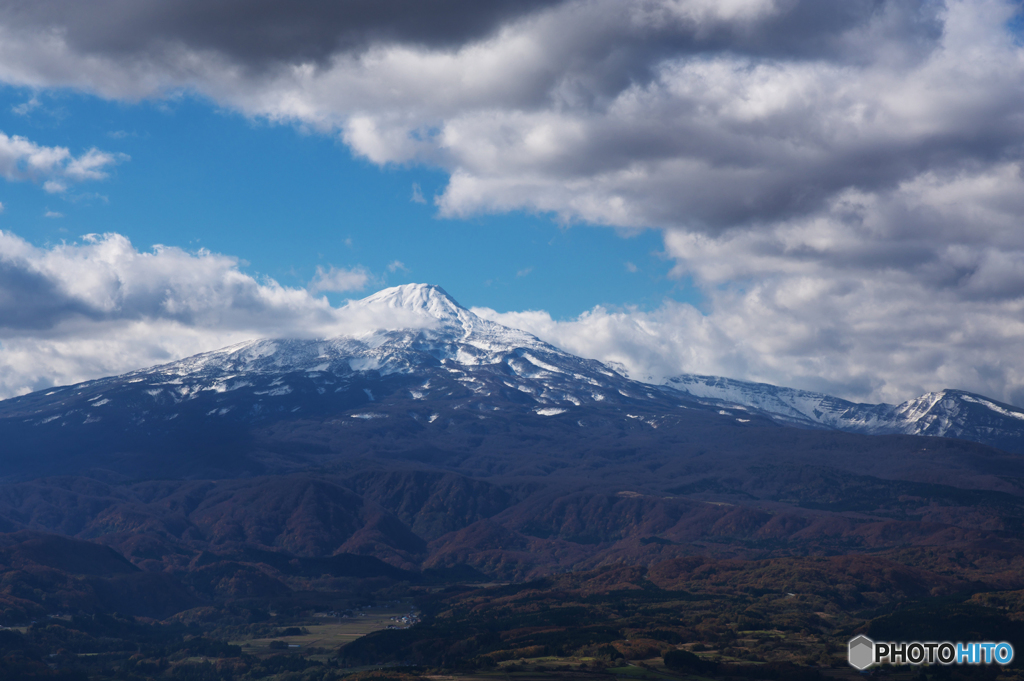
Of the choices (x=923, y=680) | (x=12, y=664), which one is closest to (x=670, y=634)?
(x=923, y=680)

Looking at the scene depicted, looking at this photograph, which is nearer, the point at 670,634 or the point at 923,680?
the point at 923,680

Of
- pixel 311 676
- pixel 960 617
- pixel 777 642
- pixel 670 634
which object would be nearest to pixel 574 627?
pixel 670 634

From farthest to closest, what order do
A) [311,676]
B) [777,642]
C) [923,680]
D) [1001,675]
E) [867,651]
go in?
[311,676] < [777,642] < [867,651] < [1001,675] < [923,680]

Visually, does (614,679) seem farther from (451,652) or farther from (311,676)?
(311,676)

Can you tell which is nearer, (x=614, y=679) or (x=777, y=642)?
(x=614, y=679)

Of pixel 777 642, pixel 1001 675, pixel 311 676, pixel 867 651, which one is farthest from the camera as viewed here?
pixel 311 676

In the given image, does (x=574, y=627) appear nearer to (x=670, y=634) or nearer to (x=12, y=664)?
(x=670, y=634)
